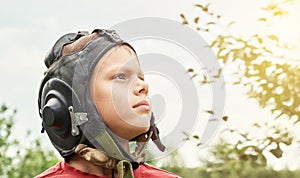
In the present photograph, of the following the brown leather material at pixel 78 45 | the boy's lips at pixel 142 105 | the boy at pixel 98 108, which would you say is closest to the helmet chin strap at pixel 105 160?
the boy at pixel 98 108

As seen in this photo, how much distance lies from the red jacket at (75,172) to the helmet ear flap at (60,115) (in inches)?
2.0

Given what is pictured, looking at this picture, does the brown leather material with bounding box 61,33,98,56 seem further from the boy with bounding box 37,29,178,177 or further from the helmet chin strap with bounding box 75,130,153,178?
the helmet chin strap with bounding box 75,130,153,178

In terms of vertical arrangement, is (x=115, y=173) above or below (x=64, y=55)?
below

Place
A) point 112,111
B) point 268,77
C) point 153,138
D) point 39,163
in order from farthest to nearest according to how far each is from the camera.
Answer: point 39,163, point 268,77, point 153,138, point 112,111

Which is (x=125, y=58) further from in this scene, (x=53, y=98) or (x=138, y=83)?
(x=53, y=98)

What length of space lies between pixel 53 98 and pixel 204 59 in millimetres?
418

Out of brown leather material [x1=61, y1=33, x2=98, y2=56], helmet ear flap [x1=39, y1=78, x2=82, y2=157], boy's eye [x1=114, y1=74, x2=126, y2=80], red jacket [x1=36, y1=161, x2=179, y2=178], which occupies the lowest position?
red jacket [x1=36, y1=161, x2=179, y2=178]

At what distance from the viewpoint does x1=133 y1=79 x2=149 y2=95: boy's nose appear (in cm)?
174

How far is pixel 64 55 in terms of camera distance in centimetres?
181

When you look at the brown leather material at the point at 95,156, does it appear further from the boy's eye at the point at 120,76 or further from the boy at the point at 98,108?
the boy's eye at the point at 120,76

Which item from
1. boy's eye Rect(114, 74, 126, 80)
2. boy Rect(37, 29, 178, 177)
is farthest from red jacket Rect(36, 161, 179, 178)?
boy's eye Rect(114, 74, 126, 80)

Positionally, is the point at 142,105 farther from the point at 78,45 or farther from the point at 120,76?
the point at 78,45

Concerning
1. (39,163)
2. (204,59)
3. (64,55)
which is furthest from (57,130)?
(39,163)

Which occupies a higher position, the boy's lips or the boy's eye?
the boy's eye
